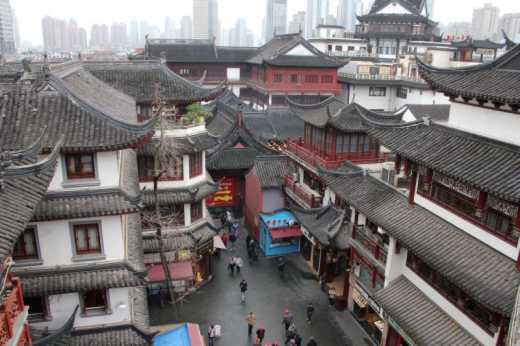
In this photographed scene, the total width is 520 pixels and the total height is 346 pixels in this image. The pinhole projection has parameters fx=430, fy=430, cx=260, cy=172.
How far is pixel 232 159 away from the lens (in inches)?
1542

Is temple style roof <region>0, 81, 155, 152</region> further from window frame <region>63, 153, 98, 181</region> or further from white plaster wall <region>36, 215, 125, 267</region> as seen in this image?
white plaster wall <region>36, 215, 125, 267</region>

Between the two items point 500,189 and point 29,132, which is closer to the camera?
point 500,189

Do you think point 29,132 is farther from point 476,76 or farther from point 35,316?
point 476,76

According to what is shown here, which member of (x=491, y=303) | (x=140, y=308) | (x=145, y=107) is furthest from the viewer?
(x=145, y=107)

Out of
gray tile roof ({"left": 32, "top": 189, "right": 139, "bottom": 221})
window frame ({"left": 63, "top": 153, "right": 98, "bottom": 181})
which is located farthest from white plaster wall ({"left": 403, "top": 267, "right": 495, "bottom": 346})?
window frame ({"left": 63, "top": 153, "right": 98, "bottom": 181})

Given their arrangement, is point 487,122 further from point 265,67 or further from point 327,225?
point 265,67

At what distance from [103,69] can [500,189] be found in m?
24.9

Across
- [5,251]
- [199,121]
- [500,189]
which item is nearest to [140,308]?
[5,251]

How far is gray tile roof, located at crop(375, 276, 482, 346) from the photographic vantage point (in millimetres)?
15688

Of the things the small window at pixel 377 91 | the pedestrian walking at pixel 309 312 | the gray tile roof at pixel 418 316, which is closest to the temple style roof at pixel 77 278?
the gray tile roof at pixel 418 316

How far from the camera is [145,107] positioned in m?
27.7

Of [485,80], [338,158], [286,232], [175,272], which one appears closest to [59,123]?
[175,272]

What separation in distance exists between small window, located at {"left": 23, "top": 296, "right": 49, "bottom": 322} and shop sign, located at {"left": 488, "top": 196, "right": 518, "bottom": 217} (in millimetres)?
16939

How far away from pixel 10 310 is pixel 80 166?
700 centimetres
